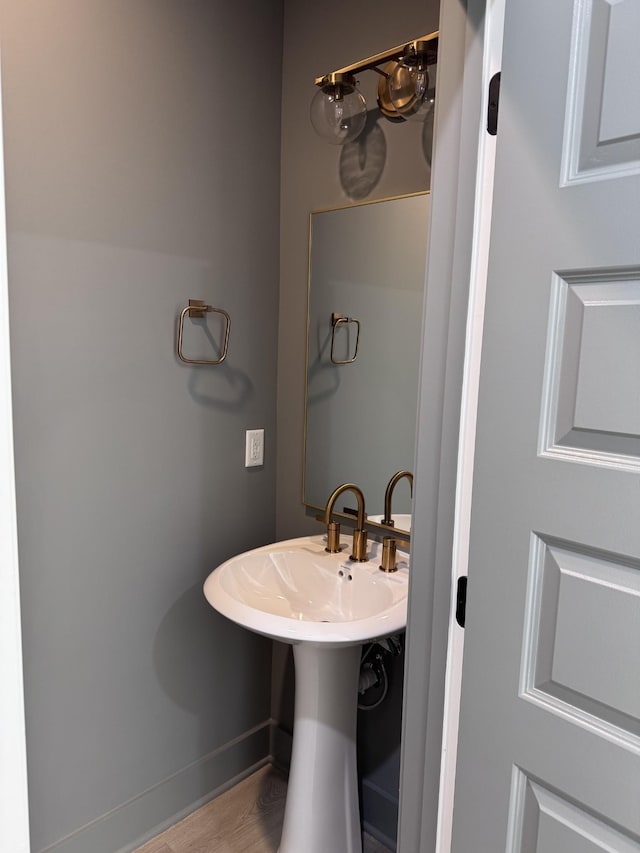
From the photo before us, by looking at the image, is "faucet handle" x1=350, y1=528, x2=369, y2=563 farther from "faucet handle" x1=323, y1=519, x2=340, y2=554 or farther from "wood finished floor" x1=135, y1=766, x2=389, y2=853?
"wood finished floor" x1=135, y1=766, x2=389, y2=853

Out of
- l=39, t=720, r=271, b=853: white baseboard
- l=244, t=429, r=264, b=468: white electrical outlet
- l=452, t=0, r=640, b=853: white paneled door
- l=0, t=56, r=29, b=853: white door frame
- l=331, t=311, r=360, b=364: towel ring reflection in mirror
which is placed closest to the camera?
l=452, t=0, r=640, b=853: white paneled door

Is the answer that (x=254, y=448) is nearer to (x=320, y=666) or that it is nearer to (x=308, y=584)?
(x=308, y=584)

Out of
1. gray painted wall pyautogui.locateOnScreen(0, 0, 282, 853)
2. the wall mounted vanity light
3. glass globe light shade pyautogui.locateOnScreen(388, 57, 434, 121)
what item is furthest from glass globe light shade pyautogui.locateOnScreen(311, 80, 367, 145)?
gray painted wall pyautogui.locateOnScreen(0, 0, 282, 853)

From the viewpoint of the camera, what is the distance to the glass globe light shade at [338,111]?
163cm

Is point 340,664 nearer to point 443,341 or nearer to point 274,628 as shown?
point 274,628

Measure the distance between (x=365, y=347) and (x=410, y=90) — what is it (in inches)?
26.1

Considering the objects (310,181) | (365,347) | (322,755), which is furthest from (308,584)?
(310,181)

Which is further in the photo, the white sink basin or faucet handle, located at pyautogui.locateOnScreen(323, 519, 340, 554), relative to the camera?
faucet handle, located at pyautogui.locateOnScreen(323, 519, 340, 554)

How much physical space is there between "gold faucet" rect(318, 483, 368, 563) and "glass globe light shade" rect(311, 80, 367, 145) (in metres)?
0.97

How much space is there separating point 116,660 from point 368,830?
953 millimetres

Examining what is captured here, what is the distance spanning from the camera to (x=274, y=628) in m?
1.37

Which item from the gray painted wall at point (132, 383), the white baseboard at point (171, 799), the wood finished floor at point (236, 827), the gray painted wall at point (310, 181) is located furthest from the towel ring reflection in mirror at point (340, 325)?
the wood finished floor at point (236, 827)

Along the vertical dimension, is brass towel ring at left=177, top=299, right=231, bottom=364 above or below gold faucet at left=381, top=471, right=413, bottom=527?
above

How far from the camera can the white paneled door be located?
2.45 feet
